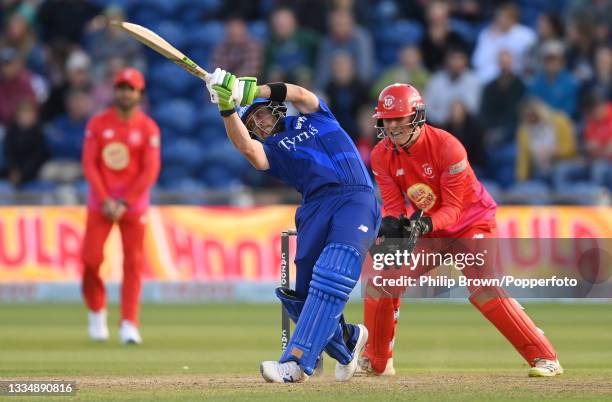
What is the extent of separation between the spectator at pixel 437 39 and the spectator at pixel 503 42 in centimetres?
33

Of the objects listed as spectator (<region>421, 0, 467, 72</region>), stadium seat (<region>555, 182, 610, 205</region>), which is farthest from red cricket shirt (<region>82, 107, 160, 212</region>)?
spectator (<region>421, 0, 467, 72</region>)

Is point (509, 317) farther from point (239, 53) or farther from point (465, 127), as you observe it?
point (239, 53)

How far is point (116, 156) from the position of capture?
1261 centimetres

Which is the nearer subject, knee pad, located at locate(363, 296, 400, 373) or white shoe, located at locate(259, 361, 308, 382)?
white shoe, located at locate(259, 361, 308, 382)

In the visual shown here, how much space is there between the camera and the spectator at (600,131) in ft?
57.6

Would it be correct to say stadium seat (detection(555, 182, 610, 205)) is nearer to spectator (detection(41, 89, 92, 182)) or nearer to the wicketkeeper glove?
spectator (detection(41, 89, 92, 182))

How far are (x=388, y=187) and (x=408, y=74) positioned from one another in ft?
30.7

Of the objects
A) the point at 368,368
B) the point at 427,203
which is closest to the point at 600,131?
the point at 427,203

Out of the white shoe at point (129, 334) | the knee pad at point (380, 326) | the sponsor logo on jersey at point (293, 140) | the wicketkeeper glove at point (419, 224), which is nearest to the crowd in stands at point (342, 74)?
the white shoe at point (129, 334)

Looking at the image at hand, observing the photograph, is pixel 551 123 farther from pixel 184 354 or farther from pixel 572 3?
pixel 184 354

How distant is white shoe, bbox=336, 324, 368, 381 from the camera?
8.99m

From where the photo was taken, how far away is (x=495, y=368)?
1037 centimetres

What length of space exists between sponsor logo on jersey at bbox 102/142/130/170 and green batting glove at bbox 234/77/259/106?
460 centimetres

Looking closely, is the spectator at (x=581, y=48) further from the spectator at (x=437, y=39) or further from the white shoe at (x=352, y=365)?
the white shoe at (x=352, y=365)
